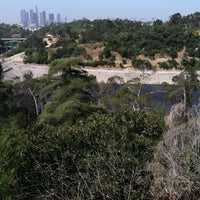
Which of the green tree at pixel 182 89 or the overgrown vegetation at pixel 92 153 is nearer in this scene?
the overgrown vegetation at pixel 92 153

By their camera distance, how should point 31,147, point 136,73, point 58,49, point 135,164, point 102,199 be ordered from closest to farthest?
1. point 102,199
2. point 135,164
3. point 31,147
4. point 136,73
5. point 58,49

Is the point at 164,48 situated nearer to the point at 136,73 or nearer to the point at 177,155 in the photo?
the point at 136,73

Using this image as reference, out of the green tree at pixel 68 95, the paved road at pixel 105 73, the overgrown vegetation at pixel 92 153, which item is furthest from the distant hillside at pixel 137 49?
the overgrown vegetation at pixel 92 153

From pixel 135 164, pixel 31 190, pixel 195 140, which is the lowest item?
pixel 31 190

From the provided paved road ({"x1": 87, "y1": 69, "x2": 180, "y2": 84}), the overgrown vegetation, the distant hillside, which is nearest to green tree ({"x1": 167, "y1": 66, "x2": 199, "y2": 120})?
paved road ({"x1": 87, "y1": 69, "x2": 180, "y2": 84})

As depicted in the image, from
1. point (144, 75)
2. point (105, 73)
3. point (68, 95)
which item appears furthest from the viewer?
point (105, 73)

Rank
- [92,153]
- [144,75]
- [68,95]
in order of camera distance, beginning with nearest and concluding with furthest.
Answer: [92,153] → [68,95] → [144,75]

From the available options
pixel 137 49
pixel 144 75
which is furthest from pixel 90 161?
pixel 137 49

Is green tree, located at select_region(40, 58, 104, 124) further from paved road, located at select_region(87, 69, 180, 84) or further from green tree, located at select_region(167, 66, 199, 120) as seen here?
paved road, located at select_region(87, 69, 180, 84)

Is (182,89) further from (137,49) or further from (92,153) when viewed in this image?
(137,49)

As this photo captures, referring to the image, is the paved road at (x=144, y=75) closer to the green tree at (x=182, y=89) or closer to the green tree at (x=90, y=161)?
the green tree at (x=182, y=89)

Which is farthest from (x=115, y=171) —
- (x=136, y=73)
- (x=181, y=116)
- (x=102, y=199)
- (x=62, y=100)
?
(x=136, y=73)
